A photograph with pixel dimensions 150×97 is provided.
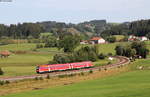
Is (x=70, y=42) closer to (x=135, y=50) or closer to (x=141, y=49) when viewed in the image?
(x=135, y=50)

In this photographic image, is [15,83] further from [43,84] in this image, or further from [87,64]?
[87,64]

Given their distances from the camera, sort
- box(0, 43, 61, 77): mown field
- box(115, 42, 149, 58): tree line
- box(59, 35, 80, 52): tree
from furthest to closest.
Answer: box(59, 35, 80, 52): tree
box(115, 42, 149, 58): tree line
box(0, 43, 61, 77): mown field

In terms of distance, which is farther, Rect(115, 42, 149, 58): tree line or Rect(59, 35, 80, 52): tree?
Rect(59, 35, 80, 52): tree

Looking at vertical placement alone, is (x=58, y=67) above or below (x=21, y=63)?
above

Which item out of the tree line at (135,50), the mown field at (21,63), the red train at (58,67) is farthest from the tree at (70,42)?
the red train at (58,67)

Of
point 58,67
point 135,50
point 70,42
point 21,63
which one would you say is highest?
point 70,42

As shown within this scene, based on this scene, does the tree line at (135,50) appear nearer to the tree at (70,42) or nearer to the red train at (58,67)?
the tree at (70,42)

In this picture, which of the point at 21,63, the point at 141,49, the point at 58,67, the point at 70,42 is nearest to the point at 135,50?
the point at 141,49

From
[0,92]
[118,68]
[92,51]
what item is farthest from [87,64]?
[0,92]

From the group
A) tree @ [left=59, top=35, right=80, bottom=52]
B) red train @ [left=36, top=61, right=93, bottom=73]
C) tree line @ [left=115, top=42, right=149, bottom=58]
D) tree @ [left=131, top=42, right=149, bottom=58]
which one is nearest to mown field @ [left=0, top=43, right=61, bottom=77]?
red train @ [left=36, top=61, right=93, bottom=73]

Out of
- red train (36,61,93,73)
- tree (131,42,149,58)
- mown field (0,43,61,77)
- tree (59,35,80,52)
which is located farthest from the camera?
tree (59,35,80,52)

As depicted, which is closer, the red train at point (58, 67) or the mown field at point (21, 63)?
the red train at point (58, 67)

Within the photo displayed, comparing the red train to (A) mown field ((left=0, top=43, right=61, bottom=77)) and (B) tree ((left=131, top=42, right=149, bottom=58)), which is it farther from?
(B) tree ((left=131, top=42, right=149, bottom=58))

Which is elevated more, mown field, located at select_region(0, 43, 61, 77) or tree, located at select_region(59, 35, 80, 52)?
tree, located at select_region(59, 35, 80, 52)
